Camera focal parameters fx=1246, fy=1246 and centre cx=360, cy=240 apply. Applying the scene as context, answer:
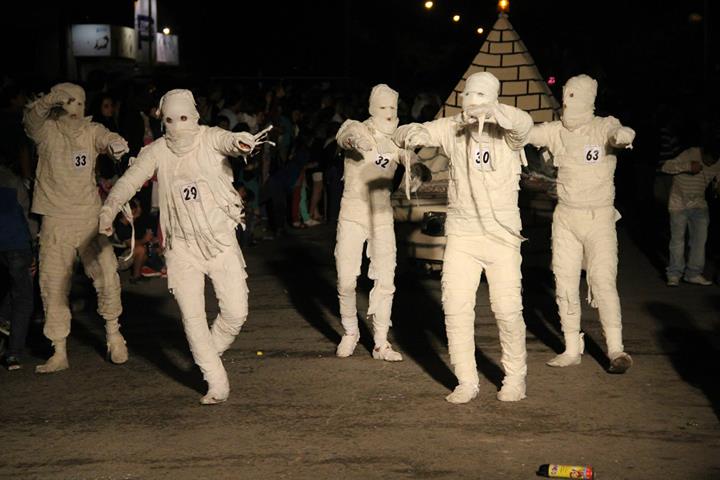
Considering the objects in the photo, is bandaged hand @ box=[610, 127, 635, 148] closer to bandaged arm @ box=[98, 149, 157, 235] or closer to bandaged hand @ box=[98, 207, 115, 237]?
bandaged arm @ box=[98, 149, 157, 235]

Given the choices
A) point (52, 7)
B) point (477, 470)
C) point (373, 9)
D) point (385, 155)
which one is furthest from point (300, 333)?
point (373, 9)

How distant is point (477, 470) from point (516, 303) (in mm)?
1828

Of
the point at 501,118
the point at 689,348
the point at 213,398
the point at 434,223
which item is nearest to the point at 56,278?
the point at 213,398

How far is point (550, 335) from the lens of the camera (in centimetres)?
1102

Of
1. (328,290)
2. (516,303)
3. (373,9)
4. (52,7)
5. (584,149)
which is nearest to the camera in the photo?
(516,303)

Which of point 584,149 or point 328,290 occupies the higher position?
point 584,149

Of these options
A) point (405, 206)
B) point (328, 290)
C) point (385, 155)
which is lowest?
point (328, 290)

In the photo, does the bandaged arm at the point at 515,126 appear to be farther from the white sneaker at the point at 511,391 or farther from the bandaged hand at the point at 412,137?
the white sneaker at the point at 511,391

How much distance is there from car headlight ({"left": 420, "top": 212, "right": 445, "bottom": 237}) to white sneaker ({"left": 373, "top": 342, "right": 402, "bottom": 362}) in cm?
380

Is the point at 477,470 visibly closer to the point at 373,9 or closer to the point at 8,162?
the point at 8,162

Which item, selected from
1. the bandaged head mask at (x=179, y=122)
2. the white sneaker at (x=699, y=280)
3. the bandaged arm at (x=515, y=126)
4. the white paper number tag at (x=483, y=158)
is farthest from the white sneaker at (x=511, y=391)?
the white sneaker at (x=699, y=280)

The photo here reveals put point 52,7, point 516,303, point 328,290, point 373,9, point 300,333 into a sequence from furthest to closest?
point 373,9, point 52,7, point 328,290, point 300,333, point 516,303

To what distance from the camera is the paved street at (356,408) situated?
7.25 m

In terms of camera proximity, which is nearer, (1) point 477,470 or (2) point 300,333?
(1) point 477,470
